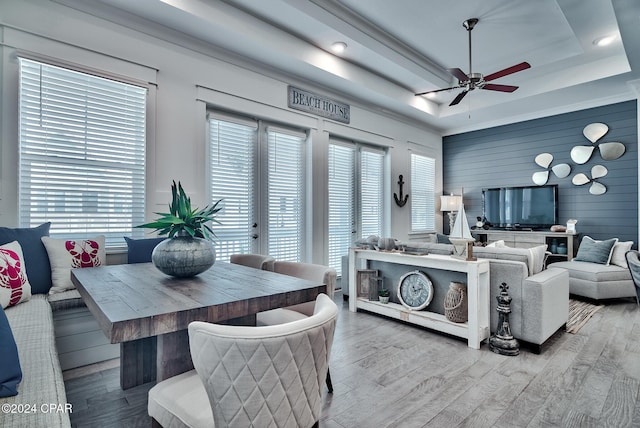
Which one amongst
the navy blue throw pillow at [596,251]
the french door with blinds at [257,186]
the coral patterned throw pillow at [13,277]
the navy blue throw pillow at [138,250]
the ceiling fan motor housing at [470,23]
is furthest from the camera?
the navy blue throw pillow at [596,251]

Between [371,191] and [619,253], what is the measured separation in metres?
3.53

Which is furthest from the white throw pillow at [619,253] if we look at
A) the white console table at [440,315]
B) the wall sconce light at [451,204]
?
the white console table at [440,315]

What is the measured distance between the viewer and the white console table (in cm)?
282

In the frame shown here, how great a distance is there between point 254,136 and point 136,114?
4.53ft

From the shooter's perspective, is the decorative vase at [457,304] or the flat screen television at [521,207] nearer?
the decorative vase at [457,304]

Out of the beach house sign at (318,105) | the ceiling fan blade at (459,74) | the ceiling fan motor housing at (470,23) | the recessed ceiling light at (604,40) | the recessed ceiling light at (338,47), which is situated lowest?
the ceiling fan blade at (459,74)

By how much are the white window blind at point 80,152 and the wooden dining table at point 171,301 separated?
0.94m

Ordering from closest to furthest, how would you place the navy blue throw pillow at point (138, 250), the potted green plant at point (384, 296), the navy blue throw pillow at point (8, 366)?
1. the navy blue throw pillow at point (8, 366)
2. the navy blue throw pillow at point (138, 250)
3. the potted green plant at point (384, 296)

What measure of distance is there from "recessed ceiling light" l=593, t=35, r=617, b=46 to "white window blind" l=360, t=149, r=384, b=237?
3.08 metres

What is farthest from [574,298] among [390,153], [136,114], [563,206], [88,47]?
[88,47]

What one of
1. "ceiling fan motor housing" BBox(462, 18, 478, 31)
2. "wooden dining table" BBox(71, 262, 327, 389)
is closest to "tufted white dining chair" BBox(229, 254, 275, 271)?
"wooden dining table" BBox(71, 262, 327, 389)

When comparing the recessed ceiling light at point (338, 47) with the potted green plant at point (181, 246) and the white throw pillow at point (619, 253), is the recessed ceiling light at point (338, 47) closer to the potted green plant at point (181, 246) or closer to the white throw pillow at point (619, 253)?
the potted green plant at point (181, 246)

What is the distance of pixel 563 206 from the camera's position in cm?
552

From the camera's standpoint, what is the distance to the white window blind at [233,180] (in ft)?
12.3
